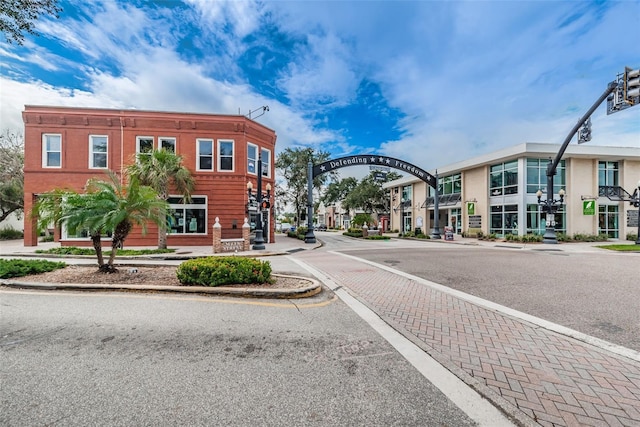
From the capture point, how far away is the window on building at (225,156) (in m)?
20.2

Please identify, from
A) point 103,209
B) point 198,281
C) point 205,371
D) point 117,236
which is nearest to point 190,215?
point 117,236

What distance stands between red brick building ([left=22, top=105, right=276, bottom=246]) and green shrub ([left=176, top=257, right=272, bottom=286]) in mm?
13328

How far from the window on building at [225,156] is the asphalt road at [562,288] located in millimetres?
13708

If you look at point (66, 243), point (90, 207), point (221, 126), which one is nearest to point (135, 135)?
point (221, 126)

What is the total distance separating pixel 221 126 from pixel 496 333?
20.0 metres

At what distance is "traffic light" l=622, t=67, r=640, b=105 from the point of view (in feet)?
38.8

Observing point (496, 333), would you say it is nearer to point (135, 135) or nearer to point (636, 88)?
point (636, 88)

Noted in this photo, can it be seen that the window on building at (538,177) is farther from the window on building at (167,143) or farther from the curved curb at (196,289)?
the window on building at (167,143)

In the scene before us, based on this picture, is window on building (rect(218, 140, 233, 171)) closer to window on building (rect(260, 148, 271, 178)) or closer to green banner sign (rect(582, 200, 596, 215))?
window on building (rect(260, 148, 271, 178))

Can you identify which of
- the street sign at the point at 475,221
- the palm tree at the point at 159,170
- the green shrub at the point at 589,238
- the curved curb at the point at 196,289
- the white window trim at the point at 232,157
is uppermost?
the white window trim at the point at 232,157

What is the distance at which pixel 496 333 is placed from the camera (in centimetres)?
436

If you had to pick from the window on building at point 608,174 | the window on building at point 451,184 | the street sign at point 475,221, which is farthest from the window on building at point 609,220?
the window on building at point 451,184

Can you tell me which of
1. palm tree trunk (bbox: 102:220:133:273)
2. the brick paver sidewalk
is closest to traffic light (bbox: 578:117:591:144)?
the brick paver sidewalk

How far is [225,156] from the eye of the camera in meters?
20.3
